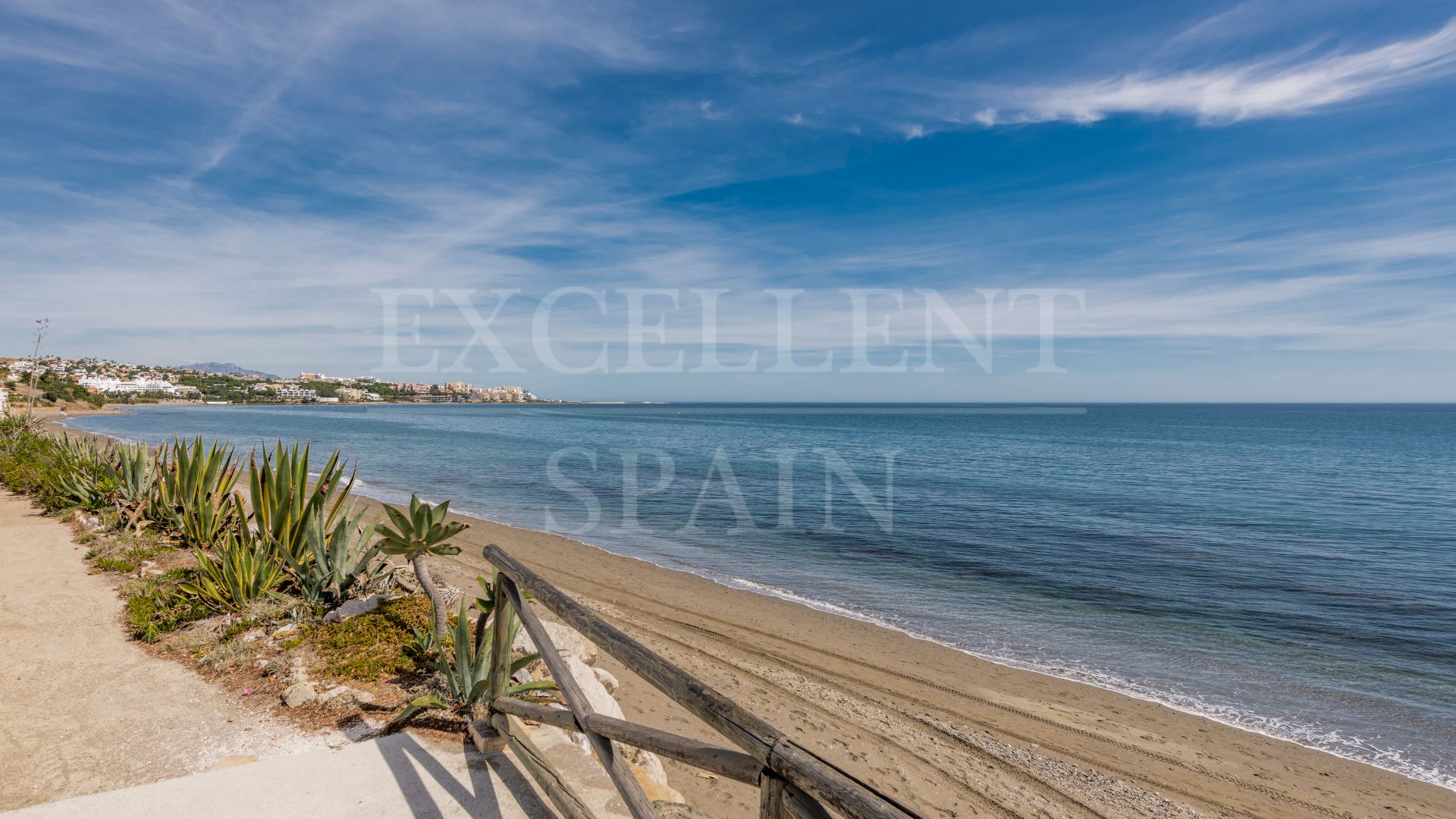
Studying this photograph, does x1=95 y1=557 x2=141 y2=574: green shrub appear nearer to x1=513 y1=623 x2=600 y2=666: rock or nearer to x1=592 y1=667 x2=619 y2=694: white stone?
x1=513 y1=623 x2=600 y2=666: rock

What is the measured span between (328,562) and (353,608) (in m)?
0.53

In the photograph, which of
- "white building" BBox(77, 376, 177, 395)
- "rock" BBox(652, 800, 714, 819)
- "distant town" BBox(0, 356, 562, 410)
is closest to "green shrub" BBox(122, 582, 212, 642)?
"rock" BBox(652, 800, 714, 819)

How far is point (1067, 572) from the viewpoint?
14.5m

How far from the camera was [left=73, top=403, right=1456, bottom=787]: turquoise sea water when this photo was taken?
9078mm

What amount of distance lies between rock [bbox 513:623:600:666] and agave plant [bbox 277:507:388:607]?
178cm

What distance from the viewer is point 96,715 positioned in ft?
15.0

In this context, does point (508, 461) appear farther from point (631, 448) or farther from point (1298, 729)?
point (1298, 729)

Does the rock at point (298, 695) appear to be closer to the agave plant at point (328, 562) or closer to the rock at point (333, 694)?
the rock at point (333, 694)

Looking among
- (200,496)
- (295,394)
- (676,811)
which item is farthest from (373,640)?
(295,394)

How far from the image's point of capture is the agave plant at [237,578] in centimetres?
619

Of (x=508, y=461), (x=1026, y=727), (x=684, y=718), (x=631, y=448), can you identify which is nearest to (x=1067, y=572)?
(x=1026, y=727)

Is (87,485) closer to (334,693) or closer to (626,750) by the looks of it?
(334,693)

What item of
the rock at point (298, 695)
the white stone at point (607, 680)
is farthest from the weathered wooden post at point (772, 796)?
the white stone at point (607, 680)

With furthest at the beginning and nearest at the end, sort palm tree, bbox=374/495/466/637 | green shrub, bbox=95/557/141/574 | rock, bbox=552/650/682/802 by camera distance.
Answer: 1. green shrub, bbox=95/557/141/574
2. palm tree, bbox=374/495/466/637
3. rock, bbox=552/650/682/802
